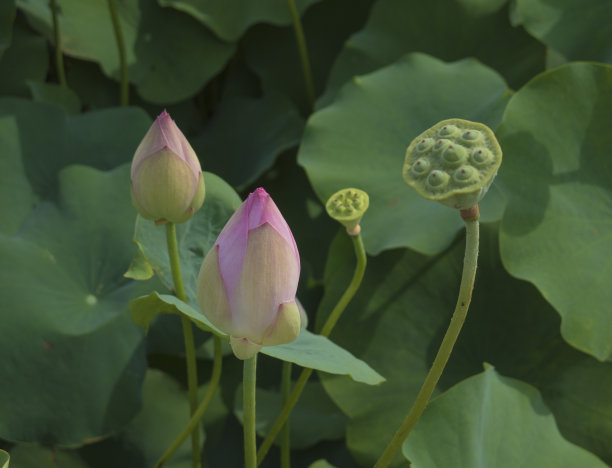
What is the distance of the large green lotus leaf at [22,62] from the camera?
1.35 m

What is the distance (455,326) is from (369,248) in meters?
0.41

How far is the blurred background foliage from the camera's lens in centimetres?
87

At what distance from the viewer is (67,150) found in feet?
3.96

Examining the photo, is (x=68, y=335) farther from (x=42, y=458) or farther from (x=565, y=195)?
(x=565, y=195)

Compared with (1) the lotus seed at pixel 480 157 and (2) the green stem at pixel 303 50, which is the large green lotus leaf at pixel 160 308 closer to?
(1) the lotus seed at pixel 480 157

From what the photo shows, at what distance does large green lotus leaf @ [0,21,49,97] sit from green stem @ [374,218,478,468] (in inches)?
39.0

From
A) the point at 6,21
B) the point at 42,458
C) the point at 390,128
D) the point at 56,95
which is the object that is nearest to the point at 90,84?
the point at 56,95

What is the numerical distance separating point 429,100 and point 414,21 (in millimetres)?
272

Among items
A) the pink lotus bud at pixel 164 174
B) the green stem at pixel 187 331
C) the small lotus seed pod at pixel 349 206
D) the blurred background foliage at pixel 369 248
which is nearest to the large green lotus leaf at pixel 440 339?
the blurred background foliage at pixel 369 248

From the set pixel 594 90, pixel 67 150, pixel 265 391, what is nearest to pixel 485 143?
pixel 594 90

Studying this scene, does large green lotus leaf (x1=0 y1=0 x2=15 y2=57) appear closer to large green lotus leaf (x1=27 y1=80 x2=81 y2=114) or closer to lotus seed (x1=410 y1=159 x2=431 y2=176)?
large green lotus leaf (x1=27 y1=80 x2=81 y2=114)

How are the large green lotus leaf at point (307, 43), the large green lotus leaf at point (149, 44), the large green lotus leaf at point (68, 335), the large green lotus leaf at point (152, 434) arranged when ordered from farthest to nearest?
the large green lotus leaf at point (307, 43)
the large green lotus leaf at point (149, 44)
the large green lotus leaf at point (152, 434)
the large green lotus leaf at point (68, 335)

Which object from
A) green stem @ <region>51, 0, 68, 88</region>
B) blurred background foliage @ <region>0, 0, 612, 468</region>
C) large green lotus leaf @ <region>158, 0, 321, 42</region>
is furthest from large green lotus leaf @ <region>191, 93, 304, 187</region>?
green stem @ <region>51, 0, 68, 88</region>

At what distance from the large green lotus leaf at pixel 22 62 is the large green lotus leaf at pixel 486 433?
98cm
